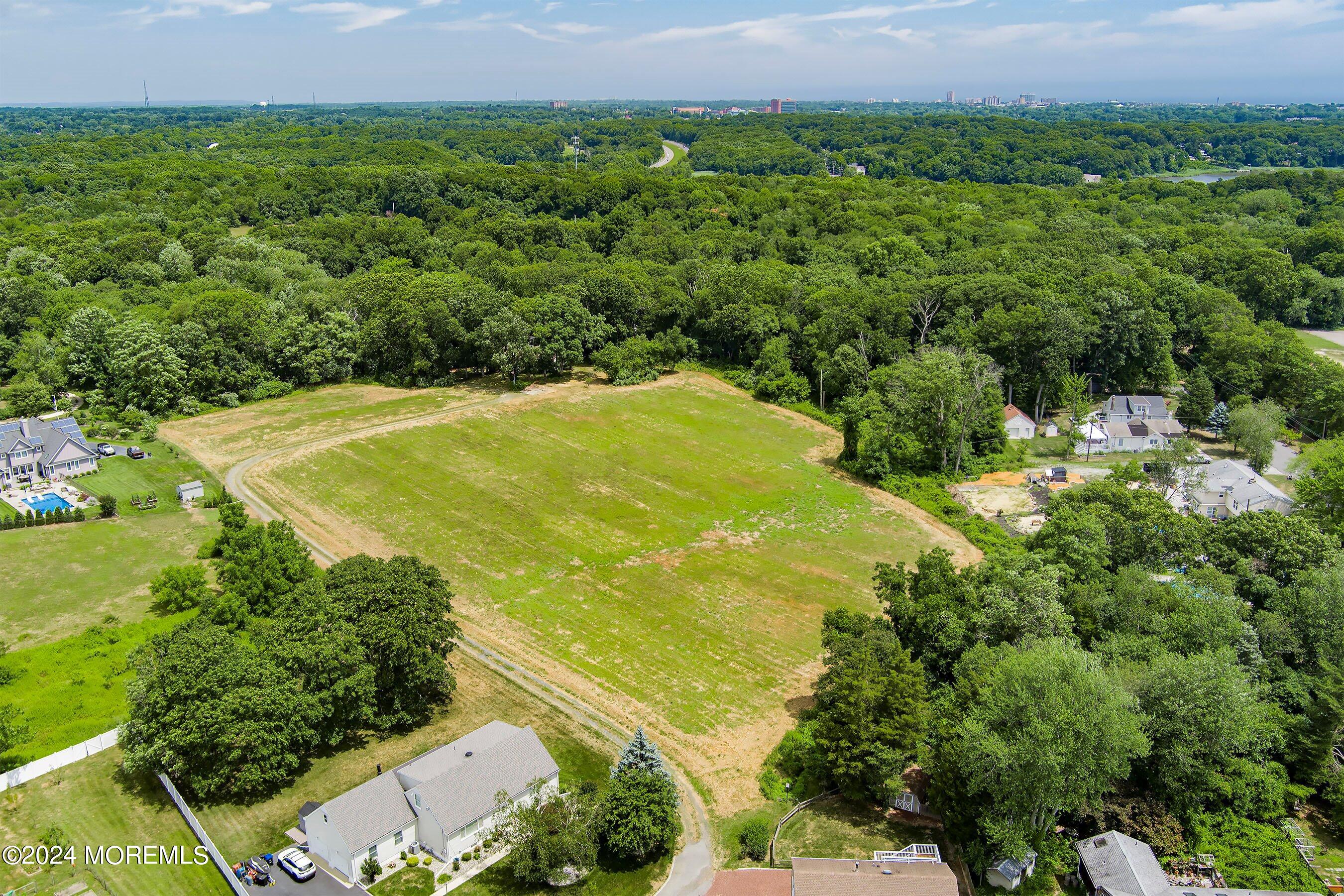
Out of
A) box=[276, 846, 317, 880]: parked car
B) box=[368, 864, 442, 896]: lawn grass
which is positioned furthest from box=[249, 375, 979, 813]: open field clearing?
box=[276, 846, 317, 880]: parked car

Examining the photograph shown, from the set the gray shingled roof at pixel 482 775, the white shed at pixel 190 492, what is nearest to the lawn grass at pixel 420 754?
the gray shingled roof at pixel 482 775

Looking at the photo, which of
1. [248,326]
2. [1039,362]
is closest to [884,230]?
[1039,362]

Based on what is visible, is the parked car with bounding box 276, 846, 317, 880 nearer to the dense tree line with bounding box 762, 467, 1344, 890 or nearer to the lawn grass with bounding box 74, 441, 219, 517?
the dense tree line with bounding box 762, 467, 1344, 890

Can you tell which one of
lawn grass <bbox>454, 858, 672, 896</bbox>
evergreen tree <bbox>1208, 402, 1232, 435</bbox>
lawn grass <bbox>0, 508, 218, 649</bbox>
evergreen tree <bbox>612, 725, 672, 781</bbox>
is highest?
evergreen tree <bbox>1208, 402, 1232, 435</bbox>

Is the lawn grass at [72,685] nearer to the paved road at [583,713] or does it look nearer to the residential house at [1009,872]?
the paved road at [583,713]

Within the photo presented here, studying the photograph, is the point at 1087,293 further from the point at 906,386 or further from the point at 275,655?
the point at 275,655

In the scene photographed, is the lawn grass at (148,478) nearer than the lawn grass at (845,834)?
No
